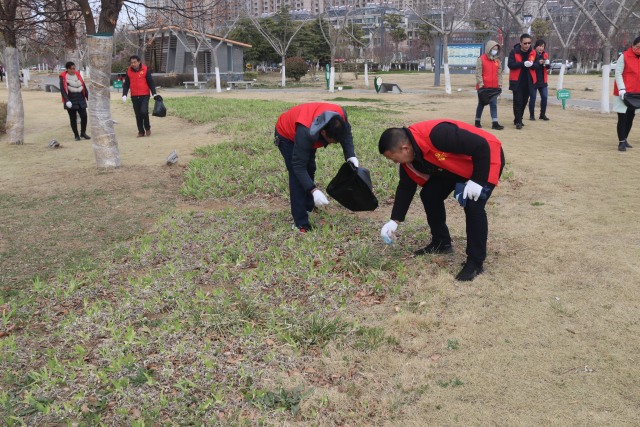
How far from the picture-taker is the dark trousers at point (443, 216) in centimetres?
376

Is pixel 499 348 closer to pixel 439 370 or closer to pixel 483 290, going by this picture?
pixel 439 370

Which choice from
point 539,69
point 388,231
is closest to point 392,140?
point 388,231

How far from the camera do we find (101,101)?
724 cm

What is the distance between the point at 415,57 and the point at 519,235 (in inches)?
2230

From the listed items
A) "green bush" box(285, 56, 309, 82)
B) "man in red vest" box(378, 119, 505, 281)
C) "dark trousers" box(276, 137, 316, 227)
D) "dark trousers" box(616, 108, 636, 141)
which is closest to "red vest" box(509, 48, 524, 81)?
"dark trousers" box(616, 108, 636, 141)

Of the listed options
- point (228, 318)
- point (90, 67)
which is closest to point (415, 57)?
point (90, 67)

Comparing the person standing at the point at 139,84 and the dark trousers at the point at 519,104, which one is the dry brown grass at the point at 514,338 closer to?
the dark trousers at the point at 519,104

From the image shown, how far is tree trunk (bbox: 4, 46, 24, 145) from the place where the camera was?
10.2 metres

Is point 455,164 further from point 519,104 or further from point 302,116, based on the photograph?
point 519,104

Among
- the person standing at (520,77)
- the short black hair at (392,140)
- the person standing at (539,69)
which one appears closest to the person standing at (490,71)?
the person standing at (520,77)

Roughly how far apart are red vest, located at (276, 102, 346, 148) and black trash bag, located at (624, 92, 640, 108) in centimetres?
498

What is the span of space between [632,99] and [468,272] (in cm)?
514

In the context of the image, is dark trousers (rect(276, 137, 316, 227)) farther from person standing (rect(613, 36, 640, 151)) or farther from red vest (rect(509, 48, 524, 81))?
red vest (rect(509, 48, 524, 81))

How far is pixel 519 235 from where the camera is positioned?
4.80m
